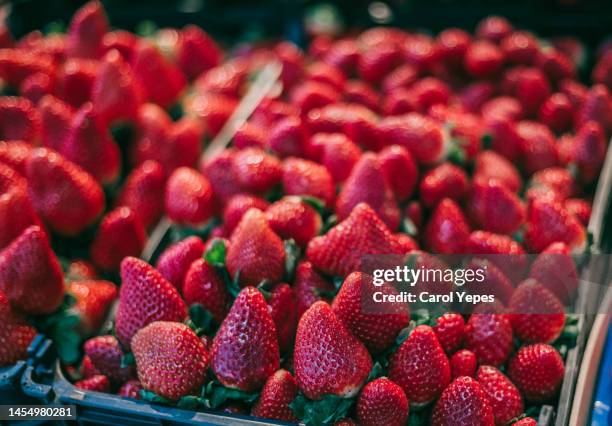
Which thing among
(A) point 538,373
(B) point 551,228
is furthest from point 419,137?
(A) point 538,373

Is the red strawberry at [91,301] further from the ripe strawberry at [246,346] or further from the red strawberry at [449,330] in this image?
the red strawberry at [449,330]

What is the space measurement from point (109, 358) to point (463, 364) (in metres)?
0.89

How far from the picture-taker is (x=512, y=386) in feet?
4.83

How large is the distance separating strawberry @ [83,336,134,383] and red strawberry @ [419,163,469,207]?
0.99 metres

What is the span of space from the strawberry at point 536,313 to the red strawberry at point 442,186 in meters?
0.43

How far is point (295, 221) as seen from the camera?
5.69 feet

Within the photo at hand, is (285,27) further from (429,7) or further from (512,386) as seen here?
(512,386)

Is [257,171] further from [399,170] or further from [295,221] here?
[399,170]

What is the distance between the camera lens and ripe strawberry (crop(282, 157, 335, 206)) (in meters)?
1.85

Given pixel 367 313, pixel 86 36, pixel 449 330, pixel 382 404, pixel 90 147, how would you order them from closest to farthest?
1. pixel 382 404
2. pixel 367 313
3. pixel 449 330
4. pixel 90 147
5. pixel 86 36

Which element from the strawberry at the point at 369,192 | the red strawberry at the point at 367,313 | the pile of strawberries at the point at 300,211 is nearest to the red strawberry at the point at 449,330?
the pile of strawberries at the point at 300,211

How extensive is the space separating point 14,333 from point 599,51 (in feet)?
8.23

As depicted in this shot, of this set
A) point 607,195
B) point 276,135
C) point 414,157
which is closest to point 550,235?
point 607,195

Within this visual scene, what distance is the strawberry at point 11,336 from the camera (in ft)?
5.26
